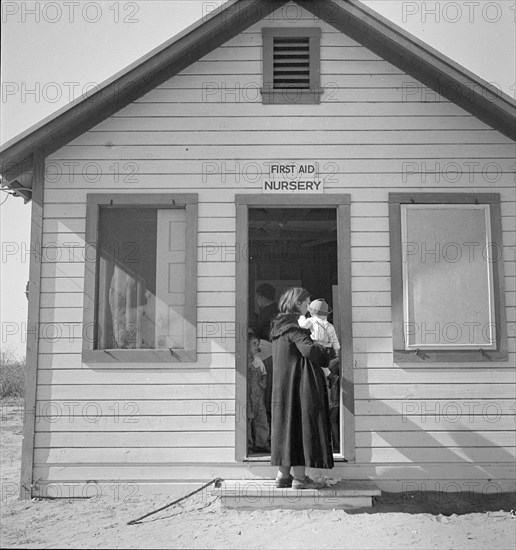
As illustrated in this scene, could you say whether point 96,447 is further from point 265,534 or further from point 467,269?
point 467,269

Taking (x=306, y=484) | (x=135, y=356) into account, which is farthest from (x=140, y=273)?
(x=306, y=484)

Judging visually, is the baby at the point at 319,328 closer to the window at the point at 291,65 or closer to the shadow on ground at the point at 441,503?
the shadow on ground at the point at 441,503

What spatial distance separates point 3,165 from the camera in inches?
286

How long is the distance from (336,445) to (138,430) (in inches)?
91.8

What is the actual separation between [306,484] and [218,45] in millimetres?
4760

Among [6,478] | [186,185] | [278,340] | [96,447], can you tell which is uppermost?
[186,185]

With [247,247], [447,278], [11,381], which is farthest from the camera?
[11,381]

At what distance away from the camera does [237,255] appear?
7414 millimetres

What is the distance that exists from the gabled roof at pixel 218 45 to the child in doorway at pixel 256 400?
117 inches

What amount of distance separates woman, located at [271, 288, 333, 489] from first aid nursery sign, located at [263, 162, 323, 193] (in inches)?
55.8

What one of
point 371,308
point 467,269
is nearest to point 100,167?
point 371,308

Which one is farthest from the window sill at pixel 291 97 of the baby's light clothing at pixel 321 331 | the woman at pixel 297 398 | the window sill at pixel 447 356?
the window sill at pixel 447 356

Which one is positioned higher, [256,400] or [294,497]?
[256,400]

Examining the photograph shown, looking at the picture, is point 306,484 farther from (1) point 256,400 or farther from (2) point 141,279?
(2) point 141,279
